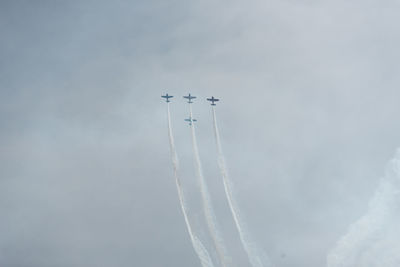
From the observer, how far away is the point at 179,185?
121938 millimetres

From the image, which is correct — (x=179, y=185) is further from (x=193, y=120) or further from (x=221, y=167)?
(x=193, y=120)

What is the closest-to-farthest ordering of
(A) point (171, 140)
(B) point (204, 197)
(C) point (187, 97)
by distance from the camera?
1. (B) point (204, 197)
2. (A) point (171, 140)
3. (C) point (187, 97)

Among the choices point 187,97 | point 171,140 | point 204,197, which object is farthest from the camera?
point 187,97

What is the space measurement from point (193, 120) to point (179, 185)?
19.9 meters

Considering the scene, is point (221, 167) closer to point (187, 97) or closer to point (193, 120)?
point (193, 120)

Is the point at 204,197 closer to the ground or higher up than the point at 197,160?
closer to the ground

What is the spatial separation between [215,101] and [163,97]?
1312 centimetres

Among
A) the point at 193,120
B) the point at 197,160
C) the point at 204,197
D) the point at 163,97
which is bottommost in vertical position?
the point at 204,197

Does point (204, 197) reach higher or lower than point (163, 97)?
lower

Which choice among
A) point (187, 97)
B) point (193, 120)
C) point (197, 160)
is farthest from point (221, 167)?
point (187, 97)

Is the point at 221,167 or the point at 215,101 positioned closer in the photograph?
the point at 221,167

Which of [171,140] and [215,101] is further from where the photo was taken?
[215,101]

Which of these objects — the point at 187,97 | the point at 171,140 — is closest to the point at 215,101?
the point at 187,97

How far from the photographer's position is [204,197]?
121m
